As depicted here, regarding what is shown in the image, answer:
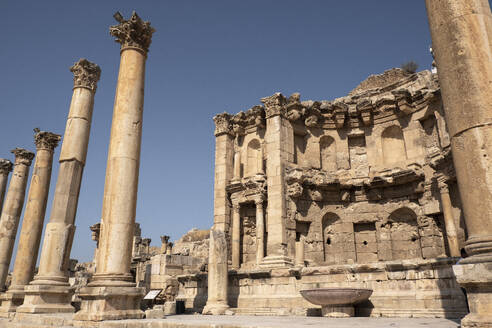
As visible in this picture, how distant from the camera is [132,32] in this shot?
10914mm

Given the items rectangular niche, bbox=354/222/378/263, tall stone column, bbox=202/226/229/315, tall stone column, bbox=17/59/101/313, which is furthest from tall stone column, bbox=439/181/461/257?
tall stone column, bbox=17/59/101/313

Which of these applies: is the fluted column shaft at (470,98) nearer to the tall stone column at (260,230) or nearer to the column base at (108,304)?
the column base at (108,304)

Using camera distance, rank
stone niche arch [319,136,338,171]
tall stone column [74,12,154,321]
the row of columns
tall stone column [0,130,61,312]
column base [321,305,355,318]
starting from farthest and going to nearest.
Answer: stone niche arch [319,136,338,171] → tall stone column [0,130,61,312] → column base [321,305,355,318] → the row of columns → tall stone column [74,12,154,321]

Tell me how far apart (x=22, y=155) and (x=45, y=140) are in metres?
4.26

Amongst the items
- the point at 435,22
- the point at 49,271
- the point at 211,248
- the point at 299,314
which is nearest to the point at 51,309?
the point at 49,271

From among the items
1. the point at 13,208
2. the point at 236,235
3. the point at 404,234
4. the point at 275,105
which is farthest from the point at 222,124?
the point at 13,208

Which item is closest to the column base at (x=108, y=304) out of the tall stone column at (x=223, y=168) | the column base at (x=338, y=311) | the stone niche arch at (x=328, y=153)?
the column base at (x=338, y=311)

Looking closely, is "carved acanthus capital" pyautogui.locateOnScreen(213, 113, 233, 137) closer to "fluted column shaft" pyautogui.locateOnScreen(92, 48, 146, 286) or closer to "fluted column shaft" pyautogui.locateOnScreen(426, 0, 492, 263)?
"fluted column shaft" pyautogui.locateOnScreen(92, 48, 146, 286)

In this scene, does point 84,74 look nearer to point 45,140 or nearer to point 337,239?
point 45,140

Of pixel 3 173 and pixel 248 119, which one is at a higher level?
pixel 248 119

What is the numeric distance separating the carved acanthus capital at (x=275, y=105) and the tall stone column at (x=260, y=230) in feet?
13.1

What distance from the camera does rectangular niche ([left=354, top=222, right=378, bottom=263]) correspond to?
17.4 meters

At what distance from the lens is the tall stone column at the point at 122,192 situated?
868 cm

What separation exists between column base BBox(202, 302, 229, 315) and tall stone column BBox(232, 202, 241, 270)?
4734 millimetres
